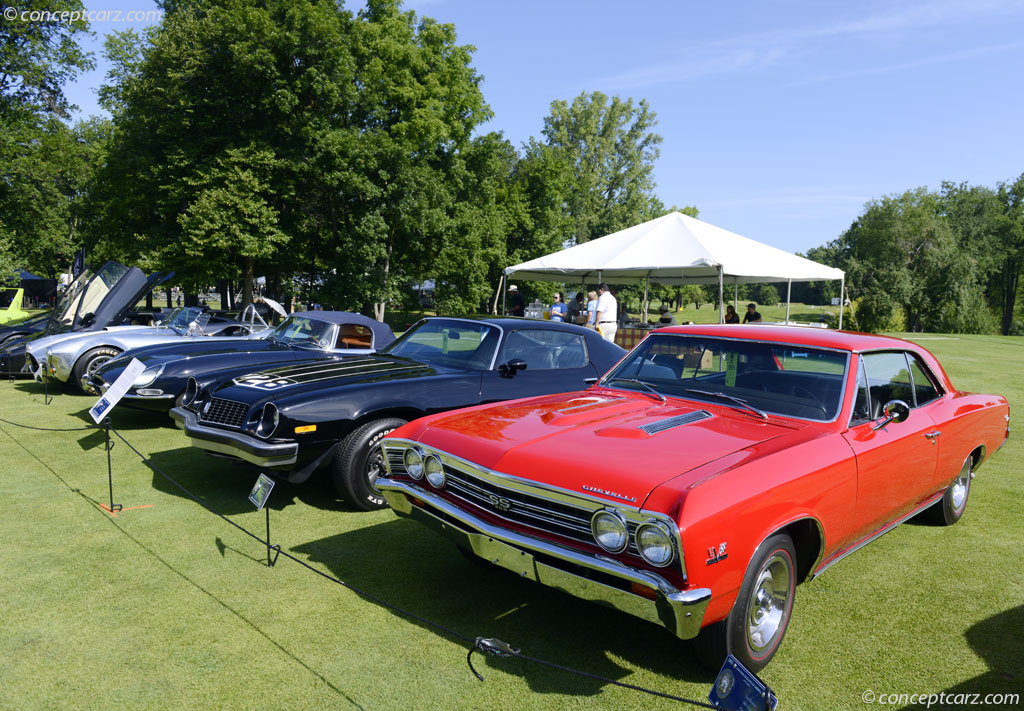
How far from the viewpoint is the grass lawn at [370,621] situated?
110 inches

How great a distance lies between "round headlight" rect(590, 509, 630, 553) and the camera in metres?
2.57

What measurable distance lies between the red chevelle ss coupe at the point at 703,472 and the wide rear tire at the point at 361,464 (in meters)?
1.22

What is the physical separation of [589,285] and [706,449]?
15728mm

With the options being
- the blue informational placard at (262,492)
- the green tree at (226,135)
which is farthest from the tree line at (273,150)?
the blue informational placard at (262,492)

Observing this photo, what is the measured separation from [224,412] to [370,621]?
253 cm

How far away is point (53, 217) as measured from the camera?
3978 cm

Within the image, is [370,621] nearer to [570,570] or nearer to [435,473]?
[435,473]

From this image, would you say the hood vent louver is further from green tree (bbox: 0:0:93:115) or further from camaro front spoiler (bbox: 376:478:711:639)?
green tree (bbox: 0:0:93:115)

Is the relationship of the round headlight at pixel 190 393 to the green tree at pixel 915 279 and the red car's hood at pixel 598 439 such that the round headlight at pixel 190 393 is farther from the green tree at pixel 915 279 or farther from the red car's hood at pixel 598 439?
the green tree at pixel 915 279

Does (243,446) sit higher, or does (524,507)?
(524,507)

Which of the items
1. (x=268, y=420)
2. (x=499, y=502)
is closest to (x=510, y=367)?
(x=268, y=420)

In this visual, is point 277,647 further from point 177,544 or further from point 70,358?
point 70,358

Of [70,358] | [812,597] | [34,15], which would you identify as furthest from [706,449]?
[34,15]

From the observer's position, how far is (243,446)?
4.67 meters
